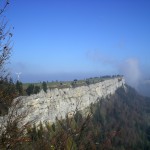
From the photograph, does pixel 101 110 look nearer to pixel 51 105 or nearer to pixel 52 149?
pixel 51 105

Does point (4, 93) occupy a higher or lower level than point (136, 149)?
higher

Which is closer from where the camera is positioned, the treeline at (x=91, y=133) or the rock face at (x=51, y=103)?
the treeline at (x=91, y=133)

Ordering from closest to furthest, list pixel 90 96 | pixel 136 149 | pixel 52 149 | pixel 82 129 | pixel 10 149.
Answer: pixel 82 129, pixel 52 149, pixel 10 149, pixel 136 149, pixel 90 96

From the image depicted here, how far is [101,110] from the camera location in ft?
574

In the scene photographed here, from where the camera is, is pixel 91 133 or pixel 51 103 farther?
pixel 51 103

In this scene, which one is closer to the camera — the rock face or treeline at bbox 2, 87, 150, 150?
treeline at bbox 2, 87, 150, 150

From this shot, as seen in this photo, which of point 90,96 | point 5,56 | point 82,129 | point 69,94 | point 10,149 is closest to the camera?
point 82,129

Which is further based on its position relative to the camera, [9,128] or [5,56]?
[9,128]

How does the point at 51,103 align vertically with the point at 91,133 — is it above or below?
below

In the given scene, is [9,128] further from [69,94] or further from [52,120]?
[69,94]

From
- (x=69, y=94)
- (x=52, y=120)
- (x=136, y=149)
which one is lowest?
(x=136, y=149)

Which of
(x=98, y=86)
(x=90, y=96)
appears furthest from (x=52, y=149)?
(x=98, y=86)

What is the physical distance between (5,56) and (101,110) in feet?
545

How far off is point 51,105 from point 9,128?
99.0 m
